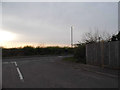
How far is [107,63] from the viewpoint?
1313cm

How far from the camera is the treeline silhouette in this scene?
133 ft

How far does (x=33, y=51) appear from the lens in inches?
1673

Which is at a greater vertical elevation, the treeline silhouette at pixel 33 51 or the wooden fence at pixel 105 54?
the wooden fence at pixel 105 54

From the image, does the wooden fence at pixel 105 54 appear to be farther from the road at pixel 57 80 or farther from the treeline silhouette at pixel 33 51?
the treeline silhouette at pixel 33 51

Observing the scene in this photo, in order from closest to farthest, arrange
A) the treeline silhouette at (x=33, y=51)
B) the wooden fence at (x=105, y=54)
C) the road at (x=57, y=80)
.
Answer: the road at (x=57, y=80), the wooden fence at (x=105, y=54), the treeline silhouette at (x=33, y=51)

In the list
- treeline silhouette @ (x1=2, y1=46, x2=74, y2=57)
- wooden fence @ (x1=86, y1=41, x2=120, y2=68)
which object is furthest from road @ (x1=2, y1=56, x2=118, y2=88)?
treeline silhouette @ (x1=2, y1=46, x2=74, y2=57)

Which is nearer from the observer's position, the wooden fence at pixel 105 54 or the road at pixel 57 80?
the road at pixel 57 80

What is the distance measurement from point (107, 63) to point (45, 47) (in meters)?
31.5

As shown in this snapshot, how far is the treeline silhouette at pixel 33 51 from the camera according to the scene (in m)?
40.6

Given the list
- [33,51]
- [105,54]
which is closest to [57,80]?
[105,54]

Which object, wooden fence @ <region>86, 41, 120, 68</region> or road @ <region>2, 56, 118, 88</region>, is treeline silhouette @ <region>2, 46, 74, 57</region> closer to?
wooden fence @ <region>86, 41, 120, 68</region>

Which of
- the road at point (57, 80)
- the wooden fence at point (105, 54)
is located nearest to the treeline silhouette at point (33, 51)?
the wooden fence at point (105, 54)

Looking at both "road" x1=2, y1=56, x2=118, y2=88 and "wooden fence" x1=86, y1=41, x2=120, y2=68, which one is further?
"wooden fence" x1=86, y1=41, x2=120, y2=68

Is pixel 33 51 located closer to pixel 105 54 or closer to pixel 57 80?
pixel 105 54
